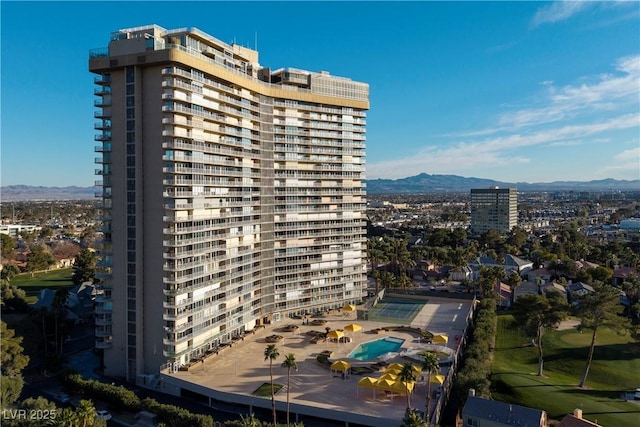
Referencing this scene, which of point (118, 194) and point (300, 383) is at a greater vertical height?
point (118, 194)

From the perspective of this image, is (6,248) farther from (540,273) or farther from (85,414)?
(540,273)

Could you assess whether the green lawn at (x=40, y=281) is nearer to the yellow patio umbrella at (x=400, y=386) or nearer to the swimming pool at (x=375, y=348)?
the swimming pool at (x=375, y=348)

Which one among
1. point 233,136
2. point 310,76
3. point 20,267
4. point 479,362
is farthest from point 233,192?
point 20,267

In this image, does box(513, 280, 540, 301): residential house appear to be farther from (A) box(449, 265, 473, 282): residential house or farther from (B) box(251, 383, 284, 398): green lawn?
(B) box(251, 383, 284, 398): green lawn

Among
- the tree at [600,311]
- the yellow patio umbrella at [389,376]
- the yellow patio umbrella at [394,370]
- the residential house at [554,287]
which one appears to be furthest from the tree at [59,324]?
the residential house at [554,287]

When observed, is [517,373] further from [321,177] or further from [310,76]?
[310,76]
